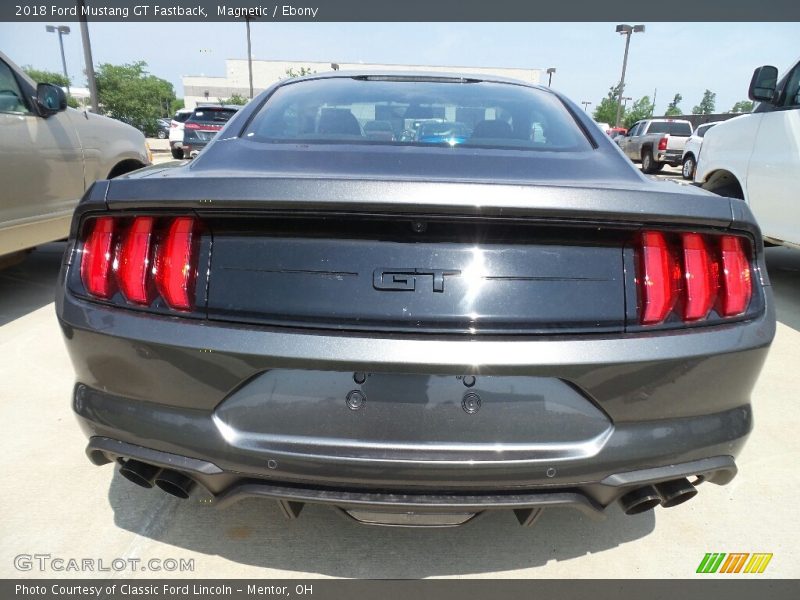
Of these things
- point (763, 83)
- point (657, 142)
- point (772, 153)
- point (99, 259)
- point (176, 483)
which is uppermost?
point (763, 83)

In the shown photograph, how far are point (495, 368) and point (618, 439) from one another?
1.32 feet

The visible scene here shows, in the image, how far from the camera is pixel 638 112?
7012 cm

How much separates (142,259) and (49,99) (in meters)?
3.61

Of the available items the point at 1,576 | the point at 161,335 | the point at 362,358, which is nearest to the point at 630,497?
the point at 362,358

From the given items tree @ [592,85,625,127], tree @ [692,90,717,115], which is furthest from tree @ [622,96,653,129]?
tree @ [692,90,717,115]

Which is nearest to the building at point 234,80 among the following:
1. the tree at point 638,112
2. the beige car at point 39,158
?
the tree at point 638,112

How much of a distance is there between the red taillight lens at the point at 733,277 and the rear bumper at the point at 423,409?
54mm

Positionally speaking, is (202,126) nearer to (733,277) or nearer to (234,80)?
(733,277)

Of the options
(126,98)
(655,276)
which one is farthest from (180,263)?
(126,98)

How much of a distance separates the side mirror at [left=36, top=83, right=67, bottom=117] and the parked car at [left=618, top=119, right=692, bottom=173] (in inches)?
660

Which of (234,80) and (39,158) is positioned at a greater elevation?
(234,80)

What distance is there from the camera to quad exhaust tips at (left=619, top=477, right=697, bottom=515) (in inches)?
57.2

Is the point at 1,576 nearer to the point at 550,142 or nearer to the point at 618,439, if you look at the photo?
the point at 618,439

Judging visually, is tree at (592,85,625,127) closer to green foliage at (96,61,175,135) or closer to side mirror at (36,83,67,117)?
green foliage at (96,61,175,135)
